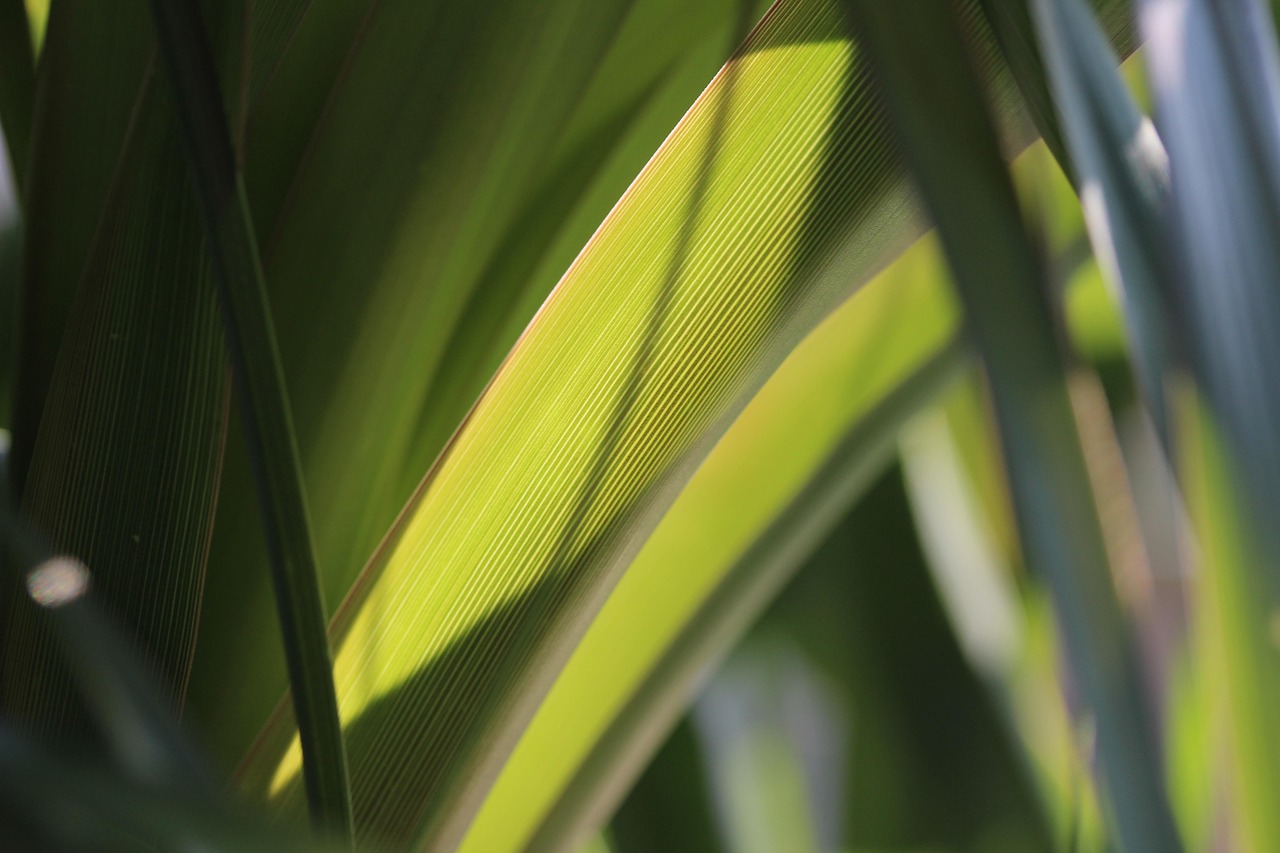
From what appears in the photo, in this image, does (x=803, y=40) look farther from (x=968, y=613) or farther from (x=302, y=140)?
(x=968, y=613)

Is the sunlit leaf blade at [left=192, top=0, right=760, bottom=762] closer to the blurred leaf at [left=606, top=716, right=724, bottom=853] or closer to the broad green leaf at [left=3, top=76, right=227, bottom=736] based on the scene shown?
the broad green leaf at [left=3, top=76, right=227, bottom=736]

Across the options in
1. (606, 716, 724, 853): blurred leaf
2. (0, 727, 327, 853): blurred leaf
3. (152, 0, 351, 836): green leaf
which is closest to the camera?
(0, 727, 327, 853): blurred leaf

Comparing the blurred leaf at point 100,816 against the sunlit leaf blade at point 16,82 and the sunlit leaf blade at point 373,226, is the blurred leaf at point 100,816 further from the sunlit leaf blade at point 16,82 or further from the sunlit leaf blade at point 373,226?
the sunlit leaf blade at point 16,82

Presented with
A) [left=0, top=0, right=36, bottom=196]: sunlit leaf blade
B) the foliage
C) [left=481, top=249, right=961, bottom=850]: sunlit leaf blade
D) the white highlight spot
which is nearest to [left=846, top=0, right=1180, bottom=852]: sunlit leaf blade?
the foliage

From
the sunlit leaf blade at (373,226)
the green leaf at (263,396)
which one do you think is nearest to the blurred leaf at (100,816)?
the green leaf at (263,396)

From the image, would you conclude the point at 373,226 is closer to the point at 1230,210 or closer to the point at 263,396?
the point at 263,396

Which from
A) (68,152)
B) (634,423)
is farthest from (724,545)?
(68,152)
